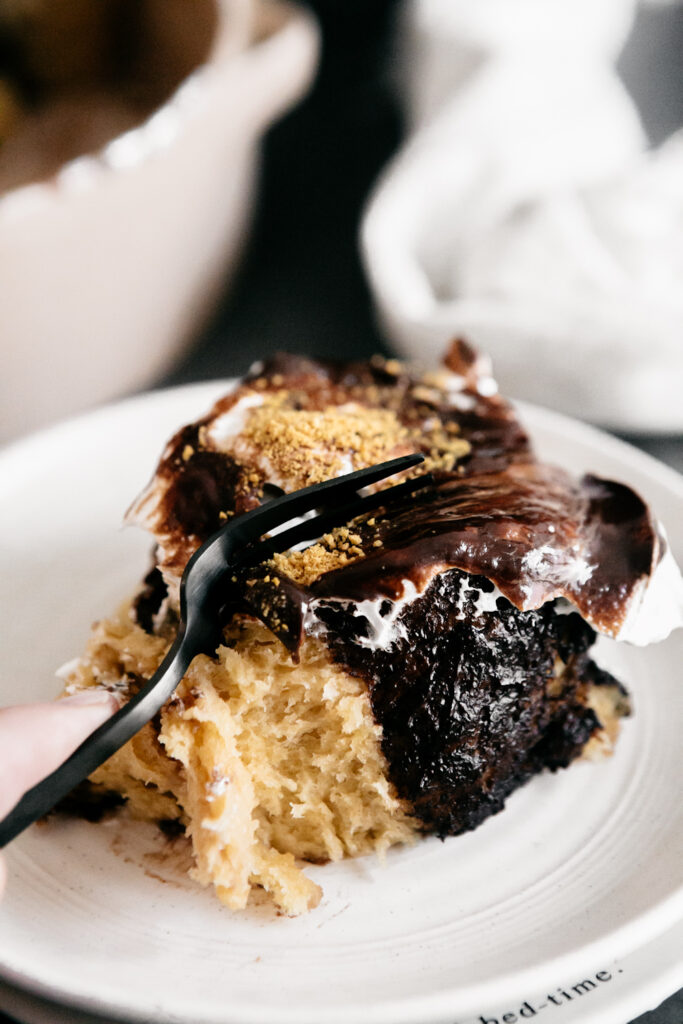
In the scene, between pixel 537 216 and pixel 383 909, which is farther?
pixel 537 216

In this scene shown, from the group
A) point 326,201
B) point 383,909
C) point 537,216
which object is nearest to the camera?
point 383,909

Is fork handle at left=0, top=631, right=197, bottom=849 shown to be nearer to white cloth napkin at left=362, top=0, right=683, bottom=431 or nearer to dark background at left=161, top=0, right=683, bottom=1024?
white cloth napkin at left=362, top=0, right=683, bottom=431

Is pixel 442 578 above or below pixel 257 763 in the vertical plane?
above

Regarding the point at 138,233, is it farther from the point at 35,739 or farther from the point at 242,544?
the point at 35,739

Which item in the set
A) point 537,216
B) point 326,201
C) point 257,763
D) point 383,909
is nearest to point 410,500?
point 257,763

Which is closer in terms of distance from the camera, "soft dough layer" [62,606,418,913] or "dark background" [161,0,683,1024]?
"soft dough layer" [62,606,418,913]

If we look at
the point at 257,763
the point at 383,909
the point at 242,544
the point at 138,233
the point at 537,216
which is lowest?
the point at 383,909

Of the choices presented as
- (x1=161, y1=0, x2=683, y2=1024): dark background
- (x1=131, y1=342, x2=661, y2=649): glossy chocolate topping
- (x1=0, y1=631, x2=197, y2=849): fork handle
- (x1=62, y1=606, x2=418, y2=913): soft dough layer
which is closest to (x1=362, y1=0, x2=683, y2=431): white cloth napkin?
(x1=161, y1=0, x2=683, y2=1024): dark background
